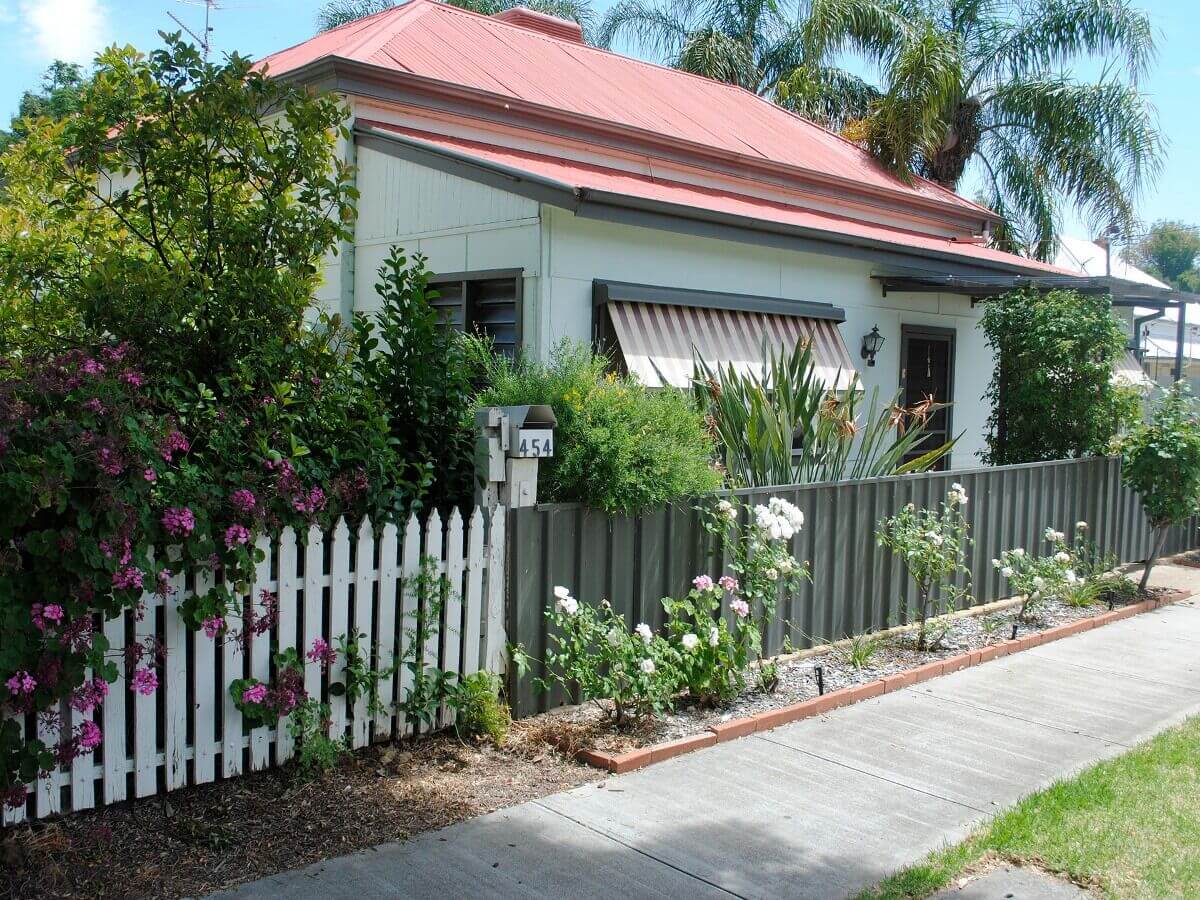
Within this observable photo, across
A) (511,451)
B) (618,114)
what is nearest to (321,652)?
(511,451)

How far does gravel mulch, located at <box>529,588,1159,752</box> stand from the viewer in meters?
5.54

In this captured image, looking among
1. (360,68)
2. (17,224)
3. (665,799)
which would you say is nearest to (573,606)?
(665,799)

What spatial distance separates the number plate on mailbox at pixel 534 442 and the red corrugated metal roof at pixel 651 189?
3343 mm

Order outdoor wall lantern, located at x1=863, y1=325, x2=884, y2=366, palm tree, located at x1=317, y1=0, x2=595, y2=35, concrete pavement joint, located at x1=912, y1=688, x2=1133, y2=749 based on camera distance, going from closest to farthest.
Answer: concrete pavement joint, located at x1=912, y1=688, x2=1133, y2=749 < outdoor wall lantern, located at x1=863, y1=325, x2=884, y2=366 < palm tree, located at x1=317, y1=0, x2=595, y2=35

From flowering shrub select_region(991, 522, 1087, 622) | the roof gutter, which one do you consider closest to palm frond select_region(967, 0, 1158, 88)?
the roof gutter

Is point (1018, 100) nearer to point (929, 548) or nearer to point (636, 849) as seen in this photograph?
point (929, 548)

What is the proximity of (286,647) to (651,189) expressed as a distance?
22.1 ft

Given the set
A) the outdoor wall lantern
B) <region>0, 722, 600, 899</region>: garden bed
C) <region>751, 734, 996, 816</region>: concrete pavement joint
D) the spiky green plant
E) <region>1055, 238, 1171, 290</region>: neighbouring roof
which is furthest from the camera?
<region>1055, 238, 1171, 290</region>: neighbouring roof

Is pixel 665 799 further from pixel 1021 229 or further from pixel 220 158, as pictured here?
pixel 1021 229

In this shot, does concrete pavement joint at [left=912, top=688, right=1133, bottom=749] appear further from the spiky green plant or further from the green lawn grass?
the spiky green plant

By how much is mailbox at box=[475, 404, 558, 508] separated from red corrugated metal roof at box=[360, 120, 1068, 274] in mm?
3339

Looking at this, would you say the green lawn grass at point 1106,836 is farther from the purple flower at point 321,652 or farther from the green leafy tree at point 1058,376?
the green leafy tree at point 1058,376

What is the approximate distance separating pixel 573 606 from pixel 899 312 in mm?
8052

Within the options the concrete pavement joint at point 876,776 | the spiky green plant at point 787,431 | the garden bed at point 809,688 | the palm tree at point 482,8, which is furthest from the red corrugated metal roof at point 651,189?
the palm tree at point 482,8
